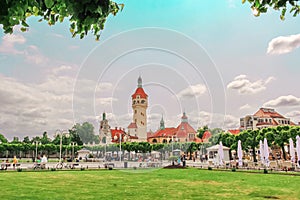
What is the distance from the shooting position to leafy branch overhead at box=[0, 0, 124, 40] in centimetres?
398

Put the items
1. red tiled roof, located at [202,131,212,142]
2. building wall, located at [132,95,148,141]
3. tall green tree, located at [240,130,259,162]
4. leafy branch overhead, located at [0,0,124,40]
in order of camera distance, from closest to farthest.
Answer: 1. leafy branch overhead, located at [0,0,124,40]
2. building wall, located at [132,95,148,141]
3. tall green tree, located at [240,130,259,162]
4. red tiled roof, located at [202,131,212,142]

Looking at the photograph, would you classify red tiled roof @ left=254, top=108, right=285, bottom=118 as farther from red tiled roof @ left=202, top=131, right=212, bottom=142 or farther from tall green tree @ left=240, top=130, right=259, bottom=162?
tall green tree @ left=240, top=130, right=259, bottom=162

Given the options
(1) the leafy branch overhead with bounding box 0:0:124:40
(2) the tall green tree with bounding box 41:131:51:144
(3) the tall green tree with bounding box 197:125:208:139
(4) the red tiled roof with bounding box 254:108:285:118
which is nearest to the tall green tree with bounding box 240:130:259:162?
(4) the red tiled roof with bounding box 254:108:285:118

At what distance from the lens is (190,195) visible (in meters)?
11.7

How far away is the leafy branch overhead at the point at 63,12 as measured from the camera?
398 cm

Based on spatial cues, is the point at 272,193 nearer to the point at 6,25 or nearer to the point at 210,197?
the point at 210,197

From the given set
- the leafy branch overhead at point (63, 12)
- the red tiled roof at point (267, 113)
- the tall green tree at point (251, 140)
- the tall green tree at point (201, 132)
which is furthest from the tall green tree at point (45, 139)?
the leafy branch overhead at point (63, 12)

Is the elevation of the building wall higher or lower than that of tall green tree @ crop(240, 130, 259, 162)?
higher

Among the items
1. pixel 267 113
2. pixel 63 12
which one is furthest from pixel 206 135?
pixel 63 12

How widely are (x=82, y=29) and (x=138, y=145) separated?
5490cm

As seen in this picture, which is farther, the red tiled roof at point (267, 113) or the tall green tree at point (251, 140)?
the red tiled roof at point (267, 113)

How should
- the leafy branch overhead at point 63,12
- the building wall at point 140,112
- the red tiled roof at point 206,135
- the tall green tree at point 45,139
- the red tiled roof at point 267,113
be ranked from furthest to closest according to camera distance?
the tall green tree at point 45,139 < the red tiled roof at point 206,135 < the red tiled roof at point 267,113 < the building wall at point 140,112 < the leafy branch overhead at point 63,12

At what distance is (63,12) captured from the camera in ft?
15.4

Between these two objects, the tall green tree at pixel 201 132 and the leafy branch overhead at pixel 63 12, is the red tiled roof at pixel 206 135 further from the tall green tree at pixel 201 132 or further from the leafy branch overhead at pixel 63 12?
the leafy branch overhead at pixel 63 12
